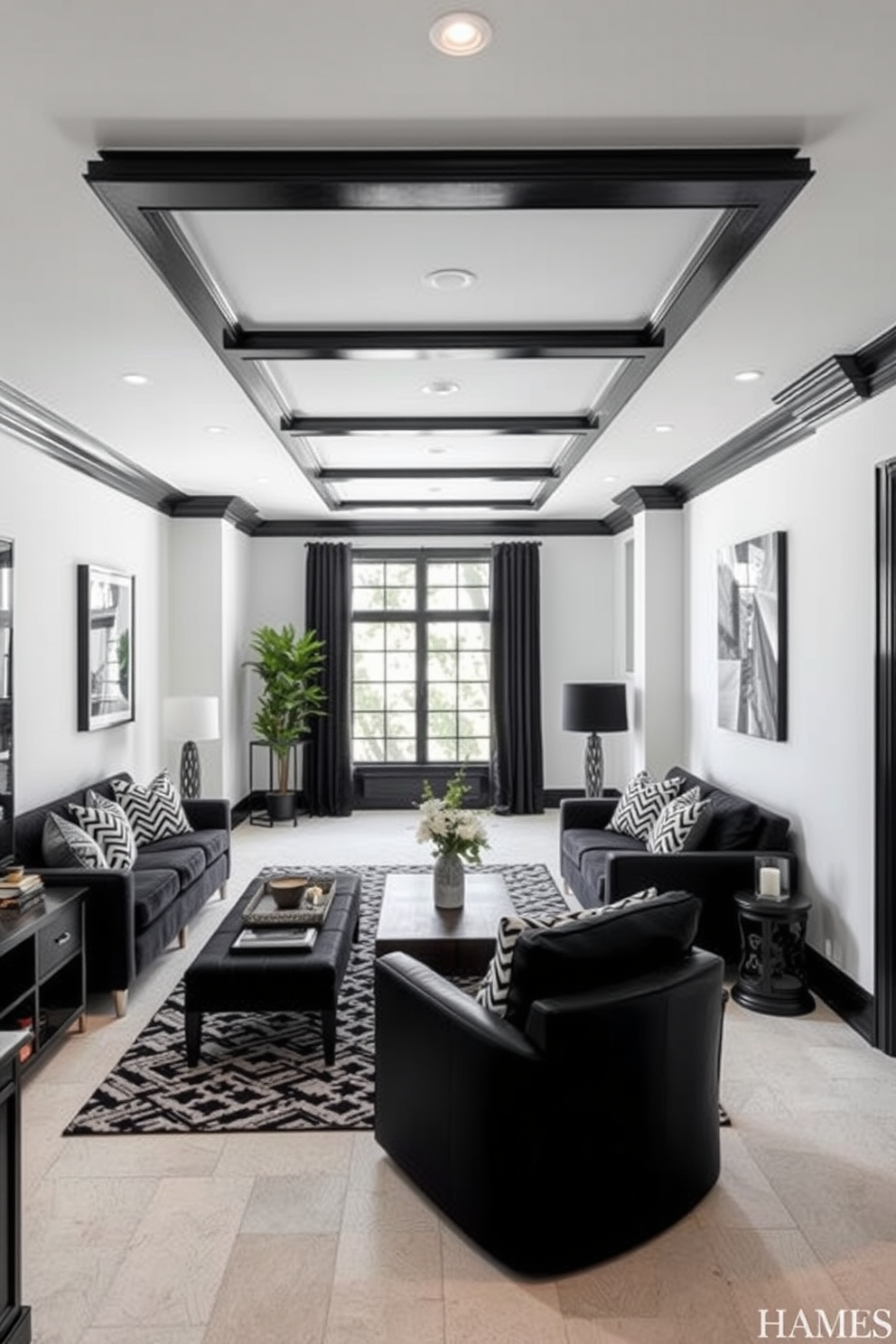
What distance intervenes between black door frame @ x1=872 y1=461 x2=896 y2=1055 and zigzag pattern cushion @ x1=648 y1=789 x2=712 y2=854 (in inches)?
42.3

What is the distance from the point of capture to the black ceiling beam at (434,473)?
21.6 feet

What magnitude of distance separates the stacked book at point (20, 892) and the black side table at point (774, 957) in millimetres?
3086

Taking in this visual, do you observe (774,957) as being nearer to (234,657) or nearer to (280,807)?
(280,807)

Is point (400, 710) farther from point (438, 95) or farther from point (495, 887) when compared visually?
point (438, 95)

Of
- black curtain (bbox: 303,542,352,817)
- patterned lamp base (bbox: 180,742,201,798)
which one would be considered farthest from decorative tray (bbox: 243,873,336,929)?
black curtain (bbox: 303,542,352,817)

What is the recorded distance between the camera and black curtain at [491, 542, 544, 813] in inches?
357

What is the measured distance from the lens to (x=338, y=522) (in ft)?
29.4

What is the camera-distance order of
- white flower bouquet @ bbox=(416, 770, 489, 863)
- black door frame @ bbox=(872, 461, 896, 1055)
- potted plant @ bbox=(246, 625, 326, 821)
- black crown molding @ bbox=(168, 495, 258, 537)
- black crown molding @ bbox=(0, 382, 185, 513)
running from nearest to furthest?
1. black door frame @ bbox=(872, 461, 896, 1055)
2. white flower bouquet @ bbox=(416, 770, 489, 863)
3. black crown molding @ bbox=(0, 382, 185, 513)
4. black crown molding @ bbox=(168, 495, 258, 537)
5. potted plant @ bbox=(246, 625, 326, 821)

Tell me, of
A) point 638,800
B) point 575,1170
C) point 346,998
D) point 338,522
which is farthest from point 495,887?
point 338,522

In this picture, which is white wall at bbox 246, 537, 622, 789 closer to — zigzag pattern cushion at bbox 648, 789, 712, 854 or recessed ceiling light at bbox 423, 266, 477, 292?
zigzag pattern cushion at bbox 648, 789, 712, 854

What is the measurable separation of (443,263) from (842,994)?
3496 millimetres

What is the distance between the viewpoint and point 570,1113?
91.0 inches

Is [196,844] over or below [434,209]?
below

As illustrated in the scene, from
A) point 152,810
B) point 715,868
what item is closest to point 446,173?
point 715,868
